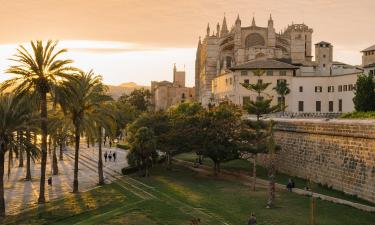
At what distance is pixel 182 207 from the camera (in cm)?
3094

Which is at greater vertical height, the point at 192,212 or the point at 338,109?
the point at 338,109

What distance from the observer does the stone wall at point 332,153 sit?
102 ft

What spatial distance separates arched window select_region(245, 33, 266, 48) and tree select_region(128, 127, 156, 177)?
77.0 meters

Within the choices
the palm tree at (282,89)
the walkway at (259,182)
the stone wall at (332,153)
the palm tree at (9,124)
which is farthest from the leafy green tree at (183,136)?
the palm tree at (282,89)

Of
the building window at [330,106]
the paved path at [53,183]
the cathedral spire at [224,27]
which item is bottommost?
the paved path at [53,183]

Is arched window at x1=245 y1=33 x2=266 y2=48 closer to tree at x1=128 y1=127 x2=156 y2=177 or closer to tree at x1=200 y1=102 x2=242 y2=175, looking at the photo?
tree at x1=200 y1=102 x2=242 y2=175

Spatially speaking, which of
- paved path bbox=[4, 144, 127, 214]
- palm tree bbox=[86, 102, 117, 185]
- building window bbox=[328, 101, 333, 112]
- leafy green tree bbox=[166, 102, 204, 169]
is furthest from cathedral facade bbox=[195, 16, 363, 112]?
palm tree bbox=[86, 102, 117, 185]

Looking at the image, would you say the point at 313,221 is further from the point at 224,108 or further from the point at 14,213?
the point at 224,108

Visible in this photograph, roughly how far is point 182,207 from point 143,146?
53.8 ft

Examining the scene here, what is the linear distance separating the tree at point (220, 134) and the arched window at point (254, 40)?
243 feet

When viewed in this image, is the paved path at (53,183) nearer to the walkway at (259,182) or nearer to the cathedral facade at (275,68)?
the walkway at (259,182)

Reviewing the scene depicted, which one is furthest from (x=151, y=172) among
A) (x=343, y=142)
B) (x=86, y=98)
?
(x=343, y=142)

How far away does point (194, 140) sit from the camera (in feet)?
151

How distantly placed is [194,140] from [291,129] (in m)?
8.57
